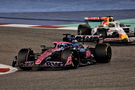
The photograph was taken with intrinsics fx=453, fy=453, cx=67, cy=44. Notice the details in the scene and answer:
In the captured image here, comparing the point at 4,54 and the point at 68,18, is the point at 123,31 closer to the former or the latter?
the point at 4,54

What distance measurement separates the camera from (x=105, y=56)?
12.2 m

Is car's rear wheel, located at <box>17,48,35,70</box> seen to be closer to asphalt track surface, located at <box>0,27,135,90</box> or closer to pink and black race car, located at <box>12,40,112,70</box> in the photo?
pink and black race car, located at <box>12,40,112,70</box>

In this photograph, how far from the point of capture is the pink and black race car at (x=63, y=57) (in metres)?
10.9

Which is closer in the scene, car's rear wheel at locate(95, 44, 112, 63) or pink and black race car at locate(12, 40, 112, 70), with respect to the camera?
pink and black race car at locate(12, 40, 112, 70)

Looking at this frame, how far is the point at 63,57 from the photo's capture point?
35.8 ft

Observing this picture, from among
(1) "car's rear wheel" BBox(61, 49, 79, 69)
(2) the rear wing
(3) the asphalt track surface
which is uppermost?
(2) the rear wing

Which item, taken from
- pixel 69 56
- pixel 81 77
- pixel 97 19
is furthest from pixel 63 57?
pixel 97 19

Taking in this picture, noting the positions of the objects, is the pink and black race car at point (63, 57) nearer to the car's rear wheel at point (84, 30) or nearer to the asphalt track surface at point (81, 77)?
the asphalt track surface at point (81, 77)

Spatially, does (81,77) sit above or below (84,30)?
below

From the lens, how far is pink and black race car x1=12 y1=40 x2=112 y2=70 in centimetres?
1085

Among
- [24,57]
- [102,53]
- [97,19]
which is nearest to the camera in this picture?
[24,57]

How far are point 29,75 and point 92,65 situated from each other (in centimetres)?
243

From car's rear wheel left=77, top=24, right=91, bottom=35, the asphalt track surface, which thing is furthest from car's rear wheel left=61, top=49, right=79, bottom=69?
car's rear wheel left=77, top=24, right=91, bottom=35

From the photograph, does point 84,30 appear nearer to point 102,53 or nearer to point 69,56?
point 102,53
